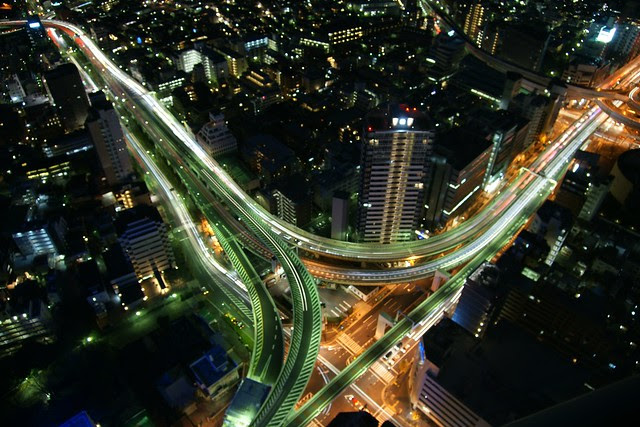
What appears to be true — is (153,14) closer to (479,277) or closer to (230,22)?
(230,22)

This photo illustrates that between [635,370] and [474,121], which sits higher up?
[474,121]

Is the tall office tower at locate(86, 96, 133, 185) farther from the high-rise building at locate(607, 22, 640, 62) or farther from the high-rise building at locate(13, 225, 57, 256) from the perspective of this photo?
the high-rise building at locate(607, 22, 640, 62)

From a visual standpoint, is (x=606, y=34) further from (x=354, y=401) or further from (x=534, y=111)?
(x=354, y=401)

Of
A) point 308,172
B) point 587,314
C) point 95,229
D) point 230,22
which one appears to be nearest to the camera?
point 587,314

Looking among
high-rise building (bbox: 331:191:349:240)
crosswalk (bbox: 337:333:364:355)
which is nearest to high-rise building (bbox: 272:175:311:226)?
high-rise building (bbox: 331:191:349:240)

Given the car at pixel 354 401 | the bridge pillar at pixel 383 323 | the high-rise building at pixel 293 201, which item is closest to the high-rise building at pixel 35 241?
the high-rise building at pixel 293 201

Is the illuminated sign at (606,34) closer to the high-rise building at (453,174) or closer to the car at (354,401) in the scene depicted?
the high-rise building at (453,174)

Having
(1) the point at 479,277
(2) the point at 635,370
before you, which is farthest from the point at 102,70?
(2) the point at 635,370
